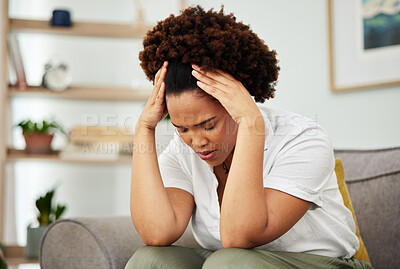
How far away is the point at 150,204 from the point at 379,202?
81cm

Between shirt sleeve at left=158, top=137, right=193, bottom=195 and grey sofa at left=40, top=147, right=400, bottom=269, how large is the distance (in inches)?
8.8

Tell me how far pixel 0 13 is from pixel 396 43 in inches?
85.2

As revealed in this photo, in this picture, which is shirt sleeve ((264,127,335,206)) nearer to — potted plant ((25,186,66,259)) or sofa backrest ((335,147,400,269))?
sofa backrest ((335,147,400,269))

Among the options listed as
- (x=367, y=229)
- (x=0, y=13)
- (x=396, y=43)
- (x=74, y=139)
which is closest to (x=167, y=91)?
(x=367, y=229)

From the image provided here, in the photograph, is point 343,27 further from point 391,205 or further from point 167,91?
point 167,91

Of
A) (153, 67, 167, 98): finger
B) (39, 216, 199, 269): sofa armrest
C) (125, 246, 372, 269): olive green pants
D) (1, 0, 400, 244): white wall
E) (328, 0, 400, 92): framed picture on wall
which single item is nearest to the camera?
(125, 246, 372, 269): olive green pants

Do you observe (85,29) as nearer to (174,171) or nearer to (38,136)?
(38,136)

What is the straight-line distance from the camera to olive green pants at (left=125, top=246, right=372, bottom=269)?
100 centimetres

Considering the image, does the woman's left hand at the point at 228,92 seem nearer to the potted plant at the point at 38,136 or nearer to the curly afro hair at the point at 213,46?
the curly afro hair at the point at 213,46

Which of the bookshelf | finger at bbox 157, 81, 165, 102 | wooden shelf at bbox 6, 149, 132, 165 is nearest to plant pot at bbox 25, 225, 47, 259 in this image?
the bookshelf

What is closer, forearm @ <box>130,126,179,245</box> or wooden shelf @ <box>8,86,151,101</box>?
forearm @ <box>130,126,179,245</box>

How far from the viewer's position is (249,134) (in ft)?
3.84

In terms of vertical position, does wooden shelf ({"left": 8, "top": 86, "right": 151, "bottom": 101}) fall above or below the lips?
above

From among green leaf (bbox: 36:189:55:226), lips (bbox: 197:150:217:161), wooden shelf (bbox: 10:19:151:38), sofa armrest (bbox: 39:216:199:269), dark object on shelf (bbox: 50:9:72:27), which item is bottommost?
green leaf (bbox: 36:189:55:226)
